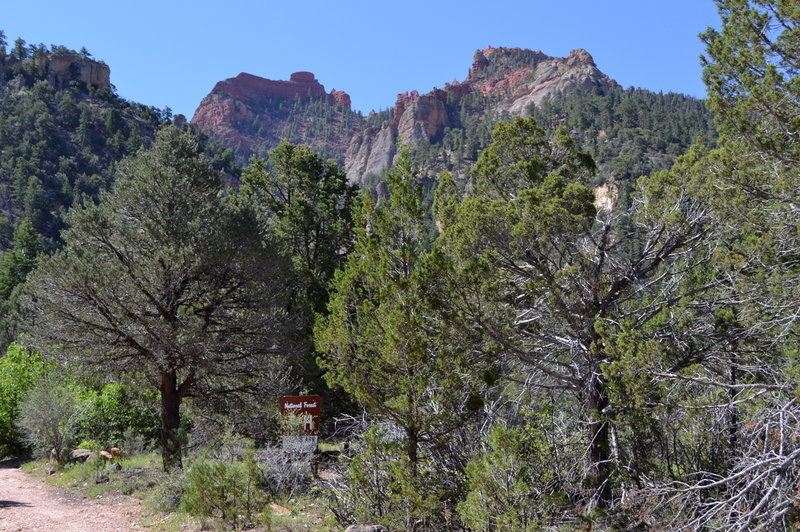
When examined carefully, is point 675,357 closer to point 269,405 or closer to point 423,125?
point 269,405

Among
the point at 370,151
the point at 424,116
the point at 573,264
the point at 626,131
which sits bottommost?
the point at 573,264

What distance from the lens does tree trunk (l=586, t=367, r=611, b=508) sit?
8312mm

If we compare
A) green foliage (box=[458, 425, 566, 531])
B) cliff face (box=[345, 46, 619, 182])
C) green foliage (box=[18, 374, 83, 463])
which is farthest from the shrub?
cliff face (box=[345, 46, 619, 182])

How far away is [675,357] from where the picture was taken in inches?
332

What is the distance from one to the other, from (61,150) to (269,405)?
255ft

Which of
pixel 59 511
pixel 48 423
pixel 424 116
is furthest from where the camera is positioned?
pixel 424 116

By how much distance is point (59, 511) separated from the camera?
9.52 metres

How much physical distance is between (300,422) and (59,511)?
3.97 metres

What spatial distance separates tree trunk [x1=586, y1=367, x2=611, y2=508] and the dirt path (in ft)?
21.0

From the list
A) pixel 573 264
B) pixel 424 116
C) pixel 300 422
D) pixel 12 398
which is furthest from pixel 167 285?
pixel 424 116

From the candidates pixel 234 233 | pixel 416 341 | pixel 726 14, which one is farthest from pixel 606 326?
pixel 234 233

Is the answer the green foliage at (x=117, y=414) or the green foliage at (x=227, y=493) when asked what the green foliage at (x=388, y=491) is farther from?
the green foliage at (x=117, y=414)

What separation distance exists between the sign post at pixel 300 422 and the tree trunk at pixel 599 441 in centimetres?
432

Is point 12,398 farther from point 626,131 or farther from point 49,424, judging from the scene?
point 626,131
